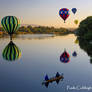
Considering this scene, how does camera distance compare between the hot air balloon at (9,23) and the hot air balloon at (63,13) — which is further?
the hot air balloon at (63,13)

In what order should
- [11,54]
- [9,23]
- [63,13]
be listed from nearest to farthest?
[11,54] → [9,23] → [63,13]

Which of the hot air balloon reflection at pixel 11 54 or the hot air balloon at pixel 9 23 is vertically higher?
the hot air balloon at pixel 9 23

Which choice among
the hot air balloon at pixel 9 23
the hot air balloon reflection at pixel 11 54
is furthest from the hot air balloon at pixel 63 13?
A: the hot air balloon reflection at pixel 11 54

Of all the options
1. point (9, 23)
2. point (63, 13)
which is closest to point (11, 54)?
point (9, 23)

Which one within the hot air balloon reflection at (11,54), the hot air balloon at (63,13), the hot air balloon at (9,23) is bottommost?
the hot air balloon reflection at (11,54)

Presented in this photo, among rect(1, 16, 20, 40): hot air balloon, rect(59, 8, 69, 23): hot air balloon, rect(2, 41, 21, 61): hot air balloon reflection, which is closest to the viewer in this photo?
rect(2, 41, 21, 61): hot air balloon reflection

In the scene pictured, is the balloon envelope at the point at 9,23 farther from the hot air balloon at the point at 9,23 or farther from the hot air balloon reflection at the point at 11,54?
the hot air balloon reflection at the point at 11,54

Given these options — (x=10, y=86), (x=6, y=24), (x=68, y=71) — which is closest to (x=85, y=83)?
(x=68, y=71)

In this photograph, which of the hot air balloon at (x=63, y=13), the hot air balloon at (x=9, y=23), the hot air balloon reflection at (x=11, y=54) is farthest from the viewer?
the hot air balloon at (x=63, y=13)

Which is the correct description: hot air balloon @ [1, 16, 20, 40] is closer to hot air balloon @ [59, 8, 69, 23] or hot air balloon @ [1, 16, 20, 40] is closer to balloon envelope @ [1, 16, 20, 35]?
balloon envelope @ [1, 16, 20, 35]

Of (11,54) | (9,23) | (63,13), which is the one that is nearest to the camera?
(11,54)

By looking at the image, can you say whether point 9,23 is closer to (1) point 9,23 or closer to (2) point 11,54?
(1) point 9,23

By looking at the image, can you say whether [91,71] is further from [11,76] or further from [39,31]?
[39,31]

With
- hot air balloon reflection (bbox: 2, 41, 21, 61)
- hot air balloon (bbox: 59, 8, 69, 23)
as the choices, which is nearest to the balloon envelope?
hot air balloon (bbox: 59, 8, 69, 23)
